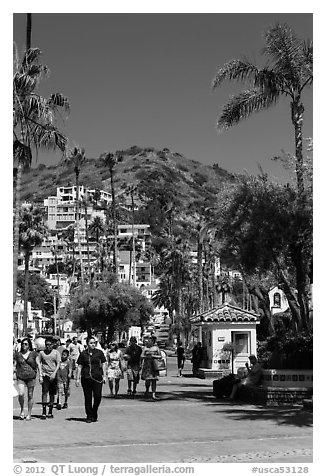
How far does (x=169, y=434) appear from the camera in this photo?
12.2m

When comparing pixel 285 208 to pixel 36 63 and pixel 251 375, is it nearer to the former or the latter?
pixel 251 375

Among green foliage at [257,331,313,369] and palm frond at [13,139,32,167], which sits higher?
palm frond at [13,139,32,167]

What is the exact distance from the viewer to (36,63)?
18.7 m

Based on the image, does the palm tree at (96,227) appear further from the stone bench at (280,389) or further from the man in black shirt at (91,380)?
the man in black shirt at (91,380)

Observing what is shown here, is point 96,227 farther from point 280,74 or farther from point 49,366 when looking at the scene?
point 49,366

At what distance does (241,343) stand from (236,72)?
12549 mm

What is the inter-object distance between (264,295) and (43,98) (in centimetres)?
1047

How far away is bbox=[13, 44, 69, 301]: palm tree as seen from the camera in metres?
18.1

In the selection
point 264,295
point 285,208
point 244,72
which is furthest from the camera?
point 264,295

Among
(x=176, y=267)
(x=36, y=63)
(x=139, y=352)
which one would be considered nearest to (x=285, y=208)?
(x=139, y=352)

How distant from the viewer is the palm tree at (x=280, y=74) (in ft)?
62.5

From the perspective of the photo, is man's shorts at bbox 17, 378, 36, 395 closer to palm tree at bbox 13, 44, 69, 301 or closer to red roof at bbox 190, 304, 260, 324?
palm tree at bbox 13, 44, 69, 301

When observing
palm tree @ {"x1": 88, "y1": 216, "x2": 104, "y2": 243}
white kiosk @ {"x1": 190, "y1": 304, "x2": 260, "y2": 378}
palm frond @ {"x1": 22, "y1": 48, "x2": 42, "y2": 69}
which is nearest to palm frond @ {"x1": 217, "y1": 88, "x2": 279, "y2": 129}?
palm frond @ {"x1": 22, "y1": 48, "x2": 42, "y2": 69}

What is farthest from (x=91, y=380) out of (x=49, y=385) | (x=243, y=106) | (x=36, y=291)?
(x=36, y=291)
